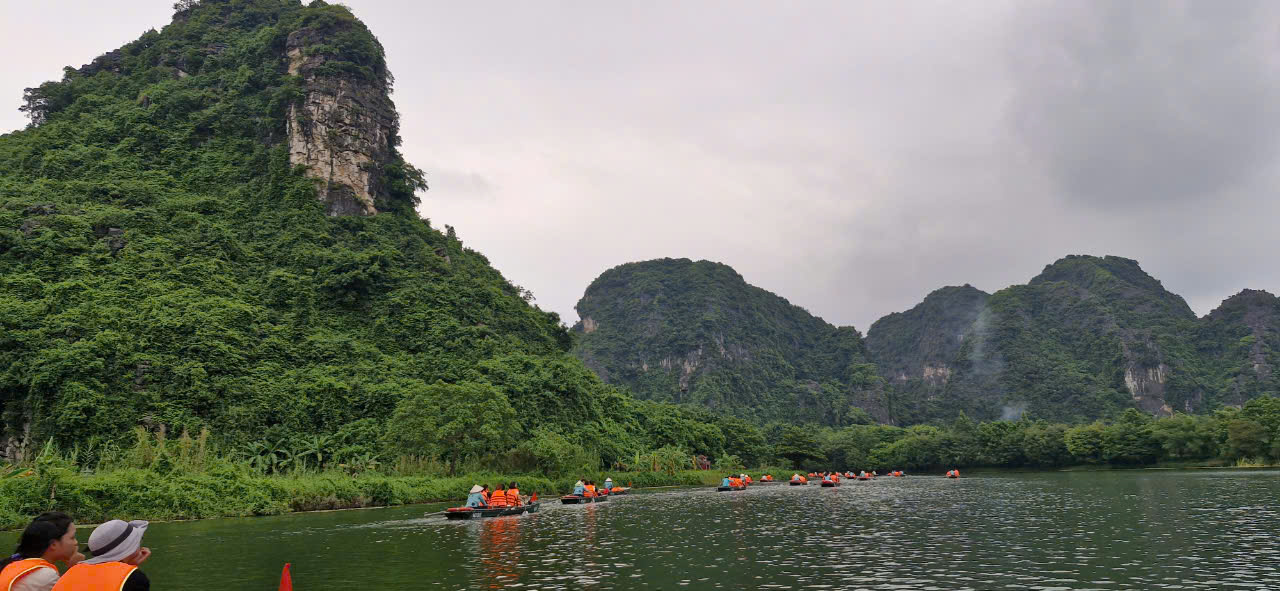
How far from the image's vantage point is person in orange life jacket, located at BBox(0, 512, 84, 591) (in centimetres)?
622

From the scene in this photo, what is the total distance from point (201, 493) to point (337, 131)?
5676 cm

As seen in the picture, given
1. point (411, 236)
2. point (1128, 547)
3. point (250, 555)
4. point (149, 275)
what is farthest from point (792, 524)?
point (411, 236)

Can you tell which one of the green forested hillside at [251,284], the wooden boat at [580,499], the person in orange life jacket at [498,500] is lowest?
the wooden boat at [580,499]

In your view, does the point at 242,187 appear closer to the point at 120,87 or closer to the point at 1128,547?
the point at 120,87

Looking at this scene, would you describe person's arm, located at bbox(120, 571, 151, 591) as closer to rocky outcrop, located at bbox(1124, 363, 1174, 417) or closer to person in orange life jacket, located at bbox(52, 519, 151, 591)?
person in orange life jacket, located at bbox(52, 519, 151, 591)

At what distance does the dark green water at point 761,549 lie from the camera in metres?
16.4

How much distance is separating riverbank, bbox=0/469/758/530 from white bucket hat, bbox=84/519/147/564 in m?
29.6

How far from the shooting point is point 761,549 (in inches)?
861

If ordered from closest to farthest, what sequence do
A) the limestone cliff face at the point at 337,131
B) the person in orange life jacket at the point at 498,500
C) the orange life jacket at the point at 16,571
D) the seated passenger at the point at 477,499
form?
the orange life jacket at the point at 16,571
the seated passenger at the point at 477,499
the person in orange life jacket at the point at 498,500
the limestone cliff face at the point at 337,131

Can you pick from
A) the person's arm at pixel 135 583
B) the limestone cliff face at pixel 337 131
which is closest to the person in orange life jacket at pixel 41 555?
the person's arm at pixel 135 583

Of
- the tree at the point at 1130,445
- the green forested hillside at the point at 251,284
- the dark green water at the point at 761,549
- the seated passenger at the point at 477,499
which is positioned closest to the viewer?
the dark green water at the point at 761,549

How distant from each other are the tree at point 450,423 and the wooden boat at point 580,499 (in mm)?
7868

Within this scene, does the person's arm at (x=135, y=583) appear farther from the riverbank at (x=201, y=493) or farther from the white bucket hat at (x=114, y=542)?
the riverbank at (x=201, y=493)

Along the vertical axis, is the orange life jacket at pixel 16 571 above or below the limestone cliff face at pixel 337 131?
below
